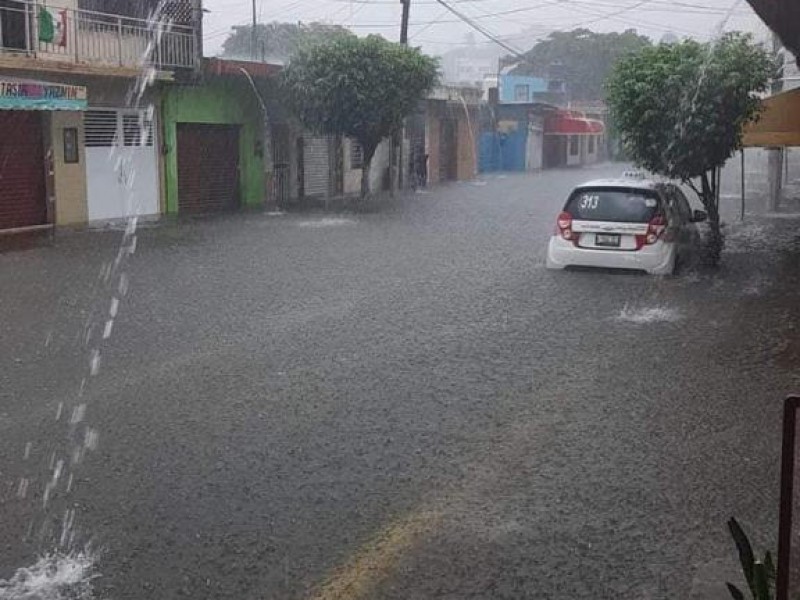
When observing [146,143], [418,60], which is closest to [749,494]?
[146,143]

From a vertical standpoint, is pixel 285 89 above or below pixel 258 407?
above

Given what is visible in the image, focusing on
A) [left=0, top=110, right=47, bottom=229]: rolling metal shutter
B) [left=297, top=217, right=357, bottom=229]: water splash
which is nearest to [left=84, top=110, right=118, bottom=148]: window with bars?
[left=0, top=110, right=47, bottom=229]: rolling metal shutter

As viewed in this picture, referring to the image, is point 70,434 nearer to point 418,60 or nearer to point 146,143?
point 146,143

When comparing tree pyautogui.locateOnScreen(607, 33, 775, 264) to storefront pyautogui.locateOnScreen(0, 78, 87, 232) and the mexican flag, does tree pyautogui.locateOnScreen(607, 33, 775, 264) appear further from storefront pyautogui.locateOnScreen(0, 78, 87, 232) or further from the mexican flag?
the mexican flag

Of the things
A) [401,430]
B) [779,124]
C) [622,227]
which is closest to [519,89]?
[779,124]

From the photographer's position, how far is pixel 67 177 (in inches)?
834

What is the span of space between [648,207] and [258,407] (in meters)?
8.15

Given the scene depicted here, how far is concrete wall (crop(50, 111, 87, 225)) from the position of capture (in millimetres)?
20844

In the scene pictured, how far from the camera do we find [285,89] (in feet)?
90.0

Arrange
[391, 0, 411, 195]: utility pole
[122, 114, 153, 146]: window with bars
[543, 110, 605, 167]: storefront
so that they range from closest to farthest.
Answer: [122, 114, 153, 146]: window with bars → [391, 0, 411, 195]: utility pole → [543, 110, 605, 167]: storefront

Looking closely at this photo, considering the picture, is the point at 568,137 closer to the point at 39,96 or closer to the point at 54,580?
the point at 39,96

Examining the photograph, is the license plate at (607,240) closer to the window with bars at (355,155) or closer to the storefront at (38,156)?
the storefront at (38,156)

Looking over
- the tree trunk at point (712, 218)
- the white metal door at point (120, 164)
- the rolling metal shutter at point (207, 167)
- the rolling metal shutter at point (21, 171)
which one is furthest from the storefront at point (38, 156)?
the tree trunk at point (712, 218)

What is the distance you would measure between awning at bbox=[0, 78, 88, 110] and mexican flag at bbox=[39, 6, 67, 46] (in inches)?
33.5
